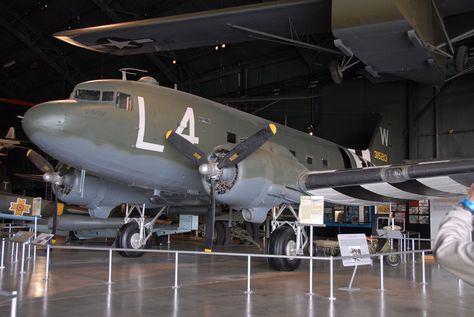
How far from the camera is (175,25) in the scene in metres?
14.5

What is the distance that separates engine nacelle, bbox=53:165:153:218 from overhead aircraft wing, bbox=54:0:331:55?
4885mm

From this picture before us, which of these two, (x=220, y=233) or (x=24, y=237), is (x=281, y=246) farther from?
(x=220, y=233)

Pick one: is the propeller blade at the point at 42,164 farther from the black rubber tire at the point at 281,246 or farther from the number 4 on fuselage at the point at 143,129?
the black rubber tire at the point at 281,246

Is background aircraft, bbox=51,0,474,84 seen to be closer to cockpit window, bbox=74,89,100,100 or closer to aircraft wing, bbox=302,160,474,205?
aircraft wing, bbox=302,160,474,205

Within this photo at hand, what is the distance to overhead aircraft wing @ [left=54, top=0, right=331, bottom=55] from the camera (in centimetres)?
1313

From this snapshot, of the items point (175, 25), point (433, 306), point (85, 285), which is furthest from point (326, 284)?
point (175, 25)

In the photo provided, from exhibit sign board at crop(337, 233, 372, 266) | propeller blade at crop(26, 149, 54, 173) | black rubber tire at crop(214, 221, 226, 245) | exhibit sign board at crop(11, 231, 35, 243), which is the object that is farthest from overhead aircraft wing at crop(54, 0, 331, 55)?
black rubber tire at crop(214, 221, 226, 245)

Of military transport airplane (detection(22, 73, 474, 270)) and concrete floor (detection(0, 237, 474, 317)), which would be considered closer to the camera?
concrete floor (detection(0, 237, 474, 317))

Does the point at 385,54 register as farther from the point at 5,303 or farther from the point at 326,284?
the point at 5,303

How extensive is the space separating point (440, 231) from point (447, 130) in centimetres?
2238

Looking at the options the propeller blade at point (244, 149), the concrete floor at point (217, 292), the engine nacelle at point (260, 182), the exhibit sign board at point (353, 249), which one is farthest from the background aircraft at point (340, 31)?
the concrete floor at point (217, 292)

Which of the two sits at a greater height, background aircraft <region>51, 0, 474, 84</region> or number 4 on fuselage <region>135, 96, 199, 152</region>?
background aircraft <region>51, 0, 474, 84</region>

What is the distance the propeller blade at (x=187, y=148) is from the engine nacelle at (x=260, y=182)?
552 millimetres

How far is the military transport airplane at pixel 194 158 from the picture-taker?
985cm
